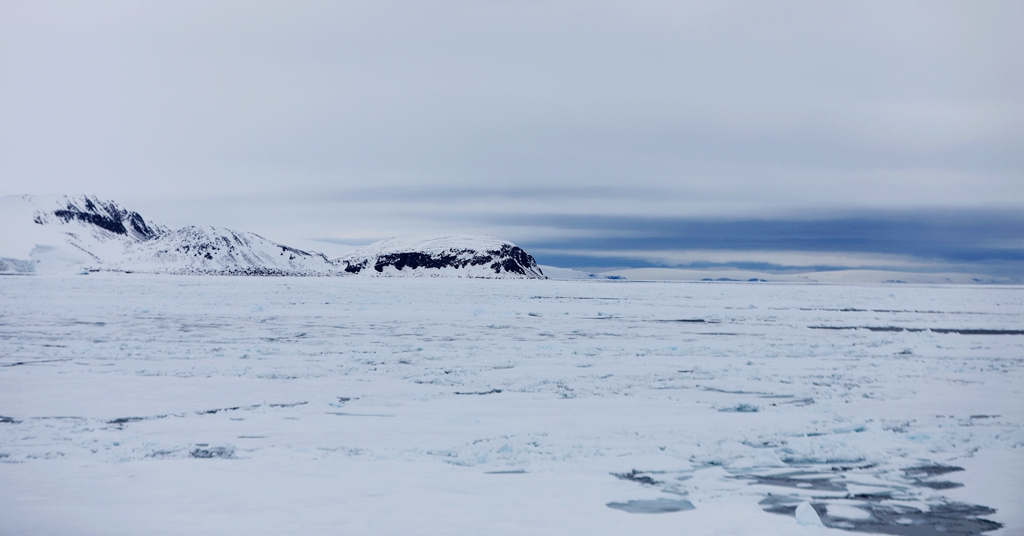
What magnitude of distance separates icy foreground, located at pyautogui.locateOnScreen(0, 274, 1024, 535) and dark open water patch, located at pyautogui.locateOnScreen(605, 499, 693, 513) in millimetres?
20

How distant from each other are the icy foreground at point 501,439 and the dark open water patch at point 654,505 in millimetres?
20

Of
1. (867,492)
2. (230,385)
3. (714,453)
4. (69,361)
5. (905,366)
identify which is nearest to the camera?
(867,492)

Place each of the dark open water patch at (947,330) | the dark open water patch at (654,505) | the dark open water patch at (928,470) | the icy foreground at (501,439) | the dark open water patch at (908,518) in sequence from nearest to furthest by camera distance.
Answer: the dark open water patch at (908,518)
the icy foreground at (501,439)
the dark open water patch at (654,505)
the dark open water patch at (928,470)
the dark open water patch at (947,330)

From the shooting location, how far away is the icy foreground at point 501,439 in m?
4.47

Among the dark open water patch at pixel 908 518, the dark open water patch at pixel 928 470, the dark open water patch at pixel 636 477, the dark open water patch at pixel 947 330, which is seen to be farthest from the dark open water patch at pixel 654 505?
the dark open water patch at pixel 947 330

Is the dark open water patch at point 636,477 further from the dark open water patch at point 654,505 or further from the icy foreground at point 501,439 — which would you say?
the dark open water patch at point 654,505

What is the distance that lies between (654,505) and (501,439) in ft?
6.25

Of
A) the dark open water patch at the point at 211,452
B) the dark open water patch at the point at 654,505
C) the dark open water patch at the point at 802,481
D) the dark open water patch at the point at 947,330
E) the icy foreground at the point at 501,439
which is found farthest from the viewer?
the dark open water patch at the point at 947,330

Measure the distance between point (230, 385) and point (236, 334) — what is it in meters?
6.74

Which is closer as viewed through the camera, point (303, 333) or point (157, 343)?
point (157, 343)

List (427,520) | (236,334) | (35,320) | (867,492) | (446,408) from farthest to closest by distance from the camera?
(35,320)
(236,334)
(446,408)
(867,492)
(427,520)

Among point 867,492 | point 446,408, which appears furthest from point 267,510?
point 867,492

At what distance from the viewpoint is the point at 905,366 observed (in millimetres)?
11602

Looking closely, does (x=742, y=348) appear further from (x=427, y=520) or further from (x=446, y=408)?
(x=427, y=520)
